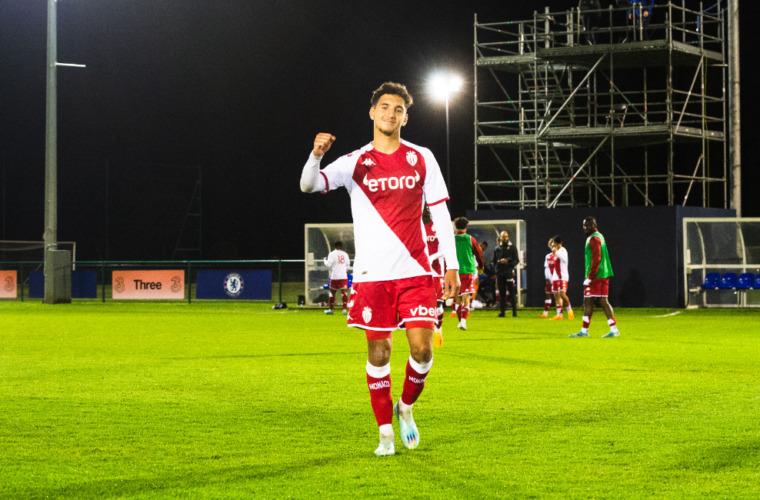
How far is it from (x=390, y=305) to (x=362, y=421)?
1.74 m

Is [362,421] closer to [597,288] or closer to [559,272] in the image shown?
[597,288]

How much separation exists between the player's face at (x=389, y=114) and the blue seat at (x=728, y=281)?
23.3 meters

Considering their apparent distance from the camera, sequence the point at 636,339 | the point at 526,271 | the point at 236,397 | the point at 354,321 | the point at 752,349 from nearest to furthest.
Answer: the point at 354,321 < the point at 236,397 < the point at 752,349 < the point at 636,339 < the point at 526,271

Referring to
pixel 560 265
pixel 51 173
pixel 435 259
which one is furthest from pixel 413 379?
pixel 51 173

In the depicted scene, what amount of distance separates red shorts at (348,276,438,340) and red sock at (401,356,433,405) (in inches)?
11.9

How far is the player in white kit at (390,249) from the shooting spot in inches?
245

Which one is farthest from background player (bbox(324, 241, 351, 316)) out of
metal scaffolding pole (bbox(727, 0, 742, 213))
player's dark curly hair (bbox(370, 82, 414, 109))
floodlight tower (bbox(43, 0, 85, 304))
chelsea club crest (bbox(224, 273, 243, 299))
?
player's dark curly hair (bbox(370, 82, 414, 109))

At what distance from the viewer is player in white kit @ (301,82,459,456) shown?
20.5 feet

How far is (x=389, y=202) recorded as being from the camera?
632 cm

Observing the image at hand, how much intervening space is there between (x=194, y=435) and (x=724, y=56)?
30506 mm

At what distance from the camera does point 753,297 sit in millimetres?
28203

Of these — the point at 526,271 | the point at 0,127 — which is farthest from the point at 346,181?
the point at 0,127

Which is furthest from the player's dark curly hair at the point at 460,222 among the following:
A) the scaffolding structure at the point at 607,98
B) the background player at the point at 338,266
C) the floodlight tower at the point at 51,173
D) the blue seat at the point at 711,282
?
the floodlight tower at the point at 51,173

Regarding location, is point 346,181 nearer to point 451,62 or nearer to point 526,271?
point 526,271
